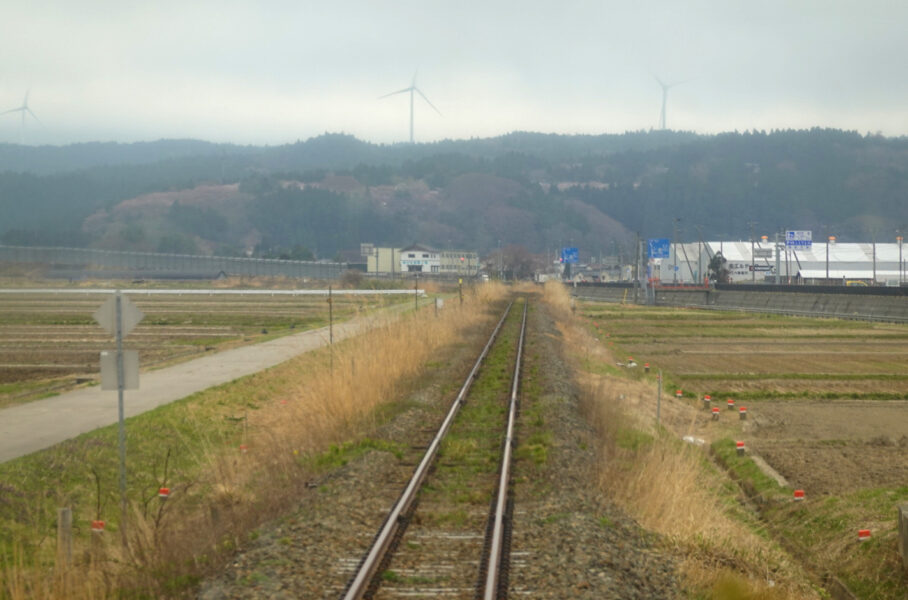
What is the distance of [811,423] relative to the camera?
19.5 m

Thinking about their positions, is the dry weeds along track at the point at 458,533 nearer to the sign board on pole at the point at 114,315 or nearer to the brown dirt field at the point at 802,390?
the sign board on pole at the point at 114,315

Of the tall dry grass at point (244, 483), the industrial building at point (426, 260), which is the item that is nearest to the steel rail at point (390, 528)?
the tall dry grass at point (244, 483)

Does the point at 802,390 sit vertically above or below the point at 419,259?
below

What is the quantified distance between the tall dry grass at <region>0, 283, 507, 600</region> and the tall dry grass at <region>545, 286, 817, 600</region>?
3785 millimetres

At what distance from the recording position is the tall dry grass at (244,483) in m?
7.28

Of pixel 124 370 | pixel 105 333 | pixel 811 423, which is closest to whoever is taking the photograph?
pixel 124 370

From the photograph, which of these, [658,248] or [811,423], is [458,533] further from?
[658,248]

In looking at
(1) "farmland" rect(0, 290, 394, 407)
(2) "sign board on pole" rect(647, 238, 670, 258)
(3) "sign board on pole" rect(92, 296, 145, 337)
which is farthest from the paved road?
(2) "sign board on pole" rect(647, 238, 670, 258)

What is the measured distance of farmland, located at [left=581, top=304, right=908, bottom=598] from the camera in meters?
11.1

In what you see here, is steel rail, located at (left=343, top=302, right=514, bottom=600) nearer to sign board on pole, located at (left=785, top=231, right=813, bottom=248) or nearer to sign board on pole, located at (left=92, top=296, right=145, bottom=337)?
sign board on pole, located at (left=92, top=296, right=145, bottom=337)

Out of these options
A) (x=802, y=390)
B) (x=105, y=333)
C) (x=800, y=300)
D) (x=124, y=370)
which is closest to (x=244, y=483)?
(x=124, y=370)

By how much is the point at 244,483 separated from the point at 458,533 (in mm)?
3762

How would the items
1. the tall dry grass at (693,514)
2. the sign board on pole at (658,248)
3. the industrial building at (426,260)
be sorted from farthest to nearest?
1. the industrial building at (426,260)
2. the sign board on pole at (658,248)
3. the tall dry grass at (693,514)

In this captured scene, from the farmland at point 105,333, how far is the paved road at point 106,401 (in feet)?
3.68
